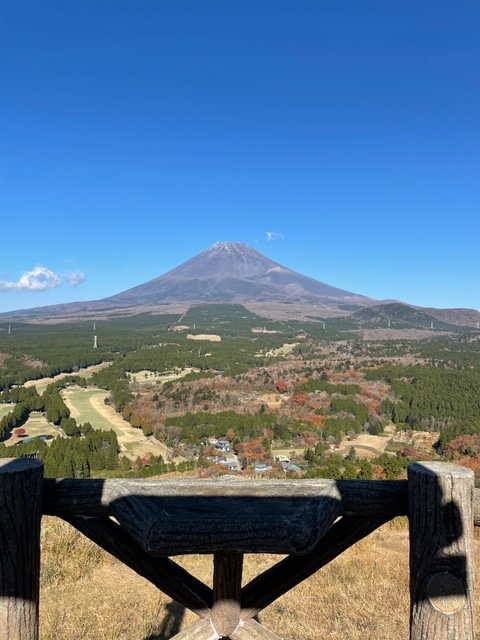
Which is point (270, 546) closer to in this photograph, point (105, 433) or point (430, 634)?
point (430, 634)

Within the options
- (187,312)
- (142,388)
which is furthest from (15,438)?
(187,312)

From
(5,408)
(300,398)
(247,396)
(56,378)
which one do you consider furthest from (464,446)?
(56,378)

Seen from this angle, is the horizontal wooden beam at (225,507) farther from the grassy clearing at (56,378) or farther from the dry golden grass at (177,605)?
the grassy clearing at (56,378)

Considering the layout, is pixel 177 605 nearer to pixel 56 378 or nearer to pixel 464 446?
pixel 464 446

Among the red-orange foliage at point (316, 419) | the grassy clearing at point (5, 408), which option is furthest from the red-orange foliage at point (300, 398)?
the grassy clearing at point (5, 408)

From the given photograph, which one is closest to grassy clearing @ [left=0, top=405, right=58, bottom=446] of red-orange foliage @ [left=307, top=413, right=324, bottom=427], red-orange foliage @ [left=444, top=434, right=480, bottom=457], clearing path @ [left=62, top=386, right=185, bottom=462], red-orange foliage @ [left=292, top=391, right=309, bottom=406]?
clearing path @ [left=62, top=386, right=185, bottom=462]

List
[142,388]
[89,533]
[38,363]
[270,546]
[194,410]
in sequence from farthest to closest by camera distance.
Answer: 1. [38,363]
2. [142,388]
3. [194,410]
4. [89,533]
5. [270,546]

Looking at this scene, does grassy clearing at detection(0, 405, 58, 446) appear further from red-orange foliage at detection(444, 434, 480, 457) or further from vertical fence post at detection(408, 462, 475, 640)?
vertical fence post at detection(408, 462, 475, 640)
